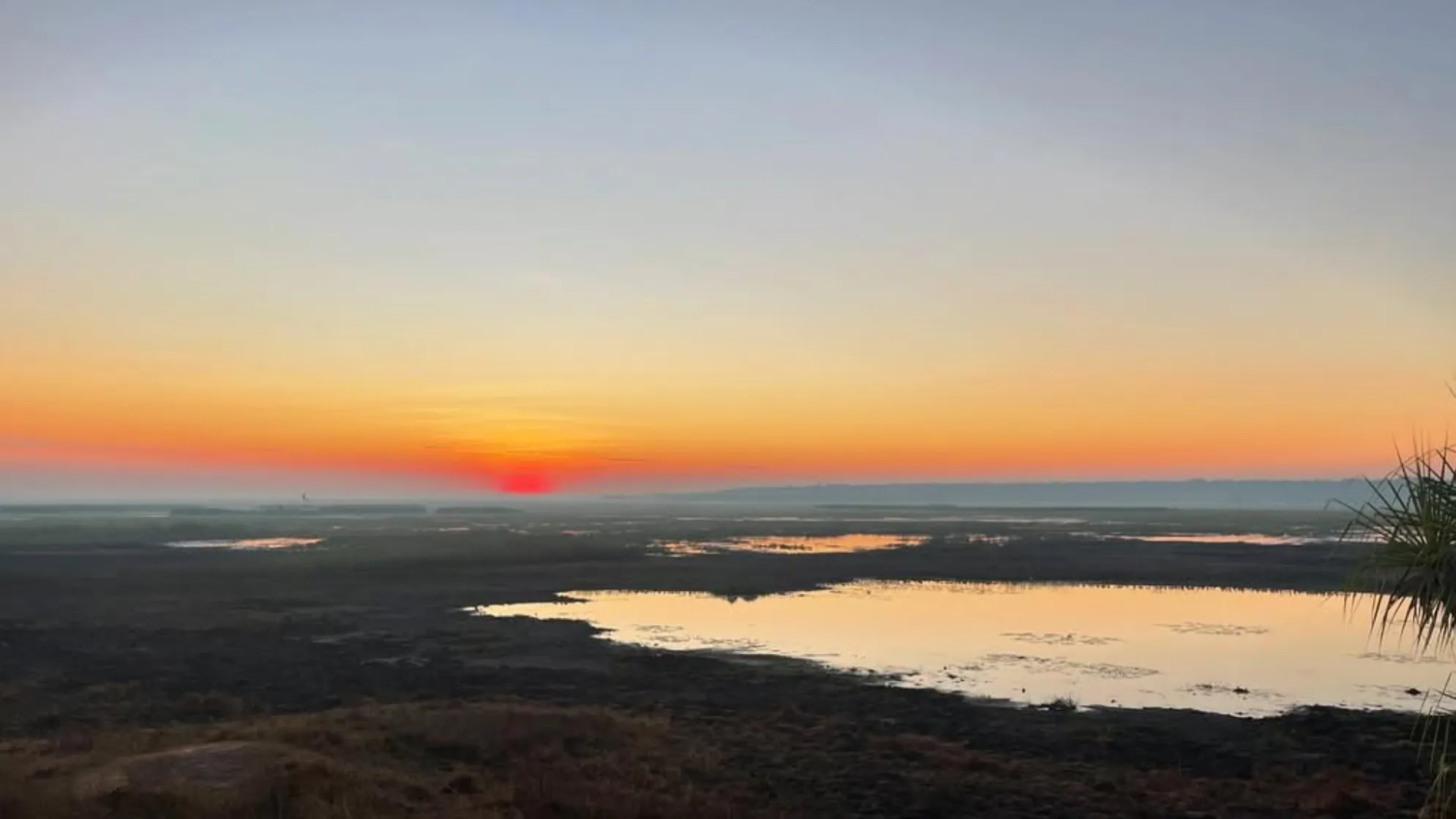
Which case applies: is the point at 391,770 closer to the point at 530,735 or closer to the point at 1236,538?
the point at 530,735

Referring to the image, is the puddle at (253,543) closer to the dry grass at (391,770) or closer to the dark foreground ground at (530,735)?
the dark foreground ground at (530,735)

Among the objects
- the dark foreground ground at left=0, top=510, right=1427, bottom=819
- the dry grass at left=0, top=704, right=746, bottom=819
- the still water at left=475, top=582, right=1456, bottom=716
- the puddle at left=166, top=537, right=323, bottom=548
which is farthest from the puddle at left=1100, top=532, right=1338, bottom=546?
the dry grass at left=0, top=704, right=746, bottom=819

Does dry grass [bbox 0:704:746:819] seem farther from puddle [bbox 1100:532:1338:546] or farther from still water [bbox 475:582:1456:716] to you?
puddle [bbox 1100:532:1338:546]

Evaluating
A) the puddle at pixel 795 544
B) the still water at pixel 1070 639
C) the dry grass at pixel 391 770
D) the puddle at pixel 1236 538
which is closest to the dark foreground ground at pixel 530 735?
the dry grass at pixel 391 770

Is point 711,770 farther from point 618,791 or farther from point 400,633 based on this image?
point 400,633

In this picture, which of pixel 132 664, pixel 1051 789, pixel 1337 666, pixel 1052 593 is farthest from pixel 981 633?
pixel 132 664
